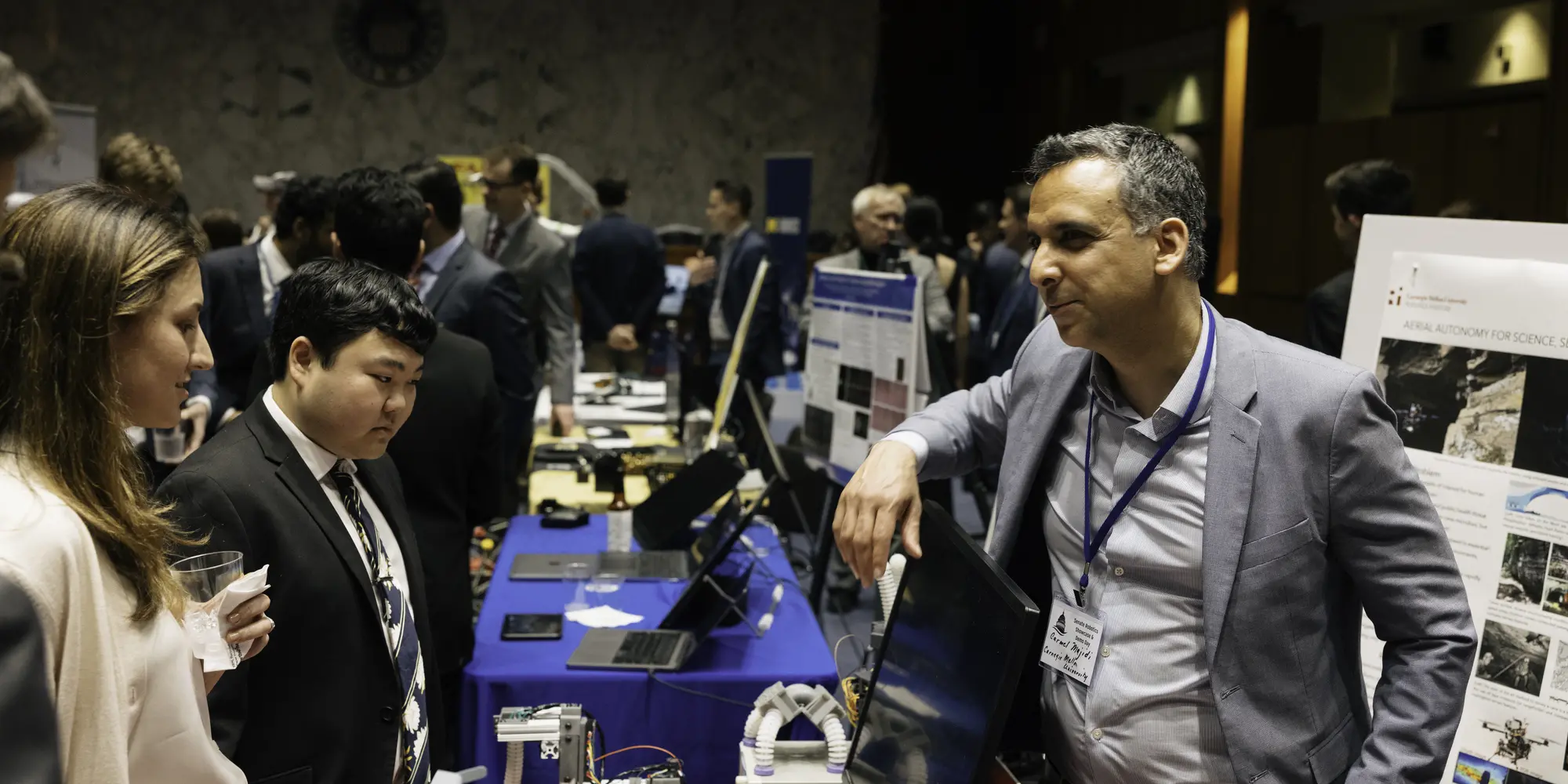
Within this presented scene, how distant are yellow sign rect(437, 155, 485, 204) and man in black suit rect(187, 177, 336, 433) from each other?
5.35 metres

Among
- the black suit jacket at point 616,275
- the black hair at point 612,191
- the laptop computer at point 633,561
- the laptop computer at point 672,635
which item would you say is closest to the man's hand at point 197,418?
the laptop computer at point 633,561

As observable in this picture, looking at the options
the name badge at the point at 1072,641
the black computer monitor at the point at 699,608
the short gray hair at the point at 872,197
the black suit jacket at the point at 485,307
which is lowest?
the black computer monitor at the point at 699,608

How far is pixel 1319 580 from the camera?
61.3 inches

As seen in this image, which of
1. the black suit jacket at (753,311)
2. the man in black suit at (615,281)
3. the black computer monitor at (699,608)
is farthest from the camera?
the man in black suit at (615,281)

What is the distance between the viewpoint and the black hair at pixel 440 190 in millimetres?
Answer: 3742

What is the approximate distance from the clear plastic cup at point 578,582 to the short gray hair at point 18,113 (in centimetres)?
215

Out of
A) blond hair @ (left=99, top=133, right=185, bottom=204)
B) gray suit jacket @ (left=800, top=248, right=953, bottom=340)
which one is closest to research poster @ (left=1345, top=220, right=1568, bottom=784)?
gray suit jacket @ (left=800, top=248, right=953, bottom=340)

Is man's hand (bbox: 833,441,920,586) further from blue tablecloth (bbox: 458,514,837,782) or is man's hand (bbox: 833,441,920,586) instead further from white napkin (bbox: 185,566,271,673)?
blue tablecloth (bbox: 458,514,837,782)

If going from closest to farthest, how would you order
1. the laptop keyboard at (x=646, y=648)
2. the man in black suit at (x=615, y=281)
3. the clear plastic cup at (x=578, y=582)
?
the laptop keyboard at (x=646, y=648) < the clear plastic cup at (x=578, y=582) < the man in black suit at (x=615, y=281)

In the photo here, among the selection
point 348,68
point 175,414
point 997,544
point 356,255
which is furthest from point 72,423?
point 348,68

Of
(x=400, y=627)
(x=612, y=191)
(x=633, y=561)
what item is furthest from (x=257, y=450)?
(x=612, y=191)

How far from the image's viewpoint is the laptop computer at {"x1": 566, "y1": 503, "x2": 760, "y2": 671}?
2.61 metres

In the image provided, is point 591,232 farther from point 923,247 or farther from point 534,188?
point 923,247

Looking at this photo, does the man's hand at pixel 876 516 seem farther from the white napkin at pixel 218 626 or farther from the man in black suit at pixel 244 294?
the man in black suit at pixel 244 294
